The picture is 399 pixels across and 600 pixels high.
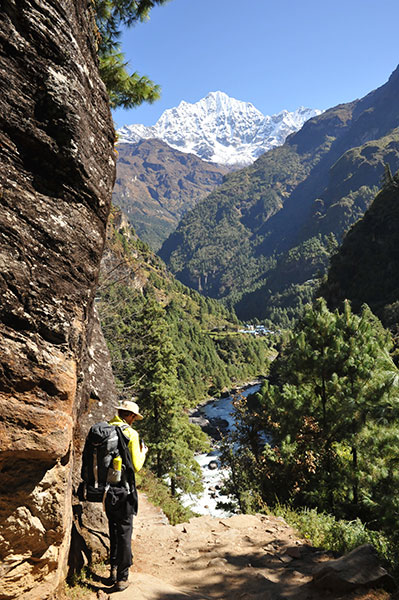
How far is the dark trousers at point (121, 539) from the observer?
487 cm

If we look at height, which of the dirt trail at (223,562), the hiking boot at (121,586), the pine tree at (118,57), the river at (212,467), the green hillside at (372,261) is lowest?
the river at (212,467)

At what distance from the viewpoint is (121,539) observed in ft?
16.4

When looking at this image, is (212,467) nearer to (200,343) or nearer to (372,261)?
(372,261)

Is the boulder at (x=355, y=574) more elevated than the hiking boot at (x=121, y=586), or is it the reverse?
the hiking boot at (x=121, y=586)

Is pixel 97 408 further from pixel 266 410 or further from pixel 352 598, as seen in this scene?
pixel 266 410

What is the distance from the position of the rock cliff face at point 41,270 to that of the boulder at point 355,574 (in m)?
3.94

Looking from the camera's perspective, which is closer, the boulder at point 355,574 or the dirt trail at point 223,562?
the boulder at point 355,574

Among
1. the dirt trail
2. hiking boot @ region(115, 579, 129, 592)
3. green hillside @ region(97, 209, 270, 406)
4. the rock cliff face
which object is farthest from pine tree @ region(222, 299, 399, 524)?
green hillside @ region(97, 209, 270, 406)

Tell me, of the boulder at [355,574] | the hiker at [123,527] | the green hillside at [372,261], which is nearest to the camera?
the hiker at [123,527]

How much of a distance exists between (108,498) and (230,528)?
555 cm

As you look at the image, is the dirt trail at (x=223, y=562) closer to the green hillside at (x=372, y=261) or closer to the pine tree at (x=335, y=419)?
the pine tree at (x=335, y=419)

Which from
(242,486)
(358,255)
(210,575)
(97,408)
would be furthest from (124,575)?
(358,255)

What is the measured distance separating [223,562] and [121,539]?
2.85 meters

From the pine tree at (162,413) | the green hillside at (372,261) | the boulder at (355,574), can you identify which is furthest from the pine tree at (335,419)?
the green hillside at (372,261)
